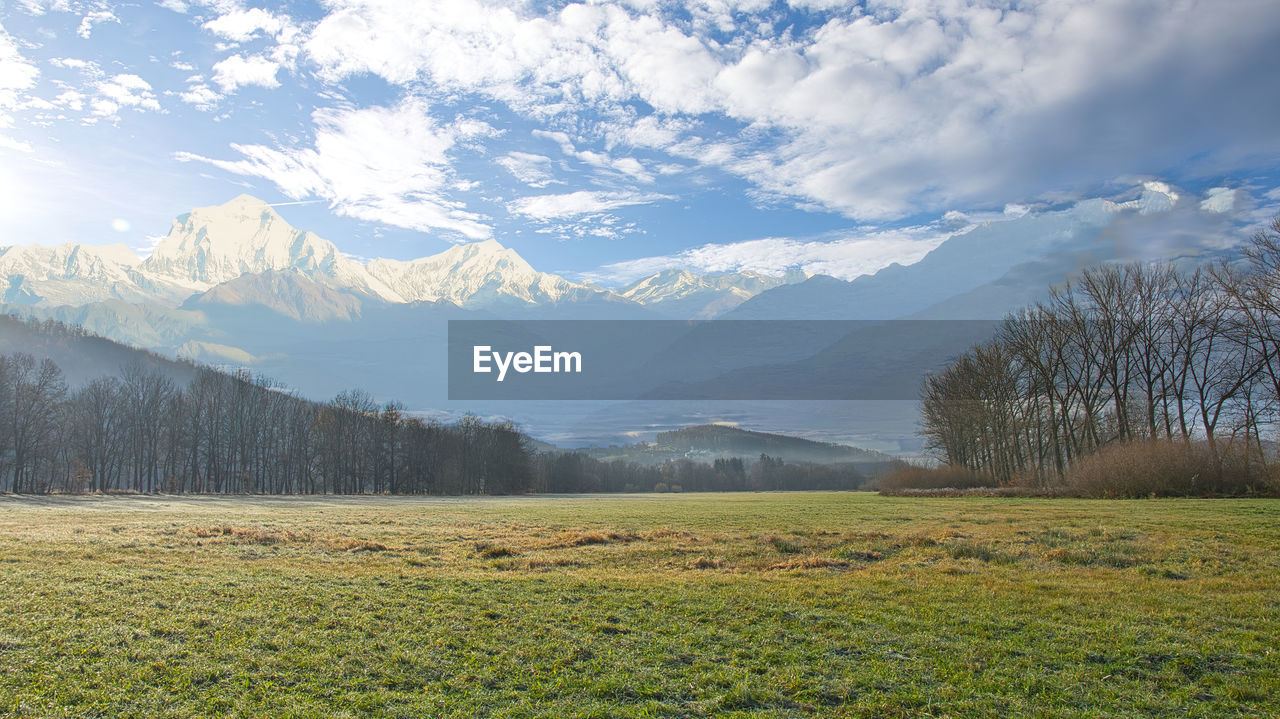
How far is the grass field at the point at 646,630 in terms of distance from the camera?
27.8 ft

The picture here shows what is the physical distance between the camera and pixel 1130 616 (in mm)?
12516

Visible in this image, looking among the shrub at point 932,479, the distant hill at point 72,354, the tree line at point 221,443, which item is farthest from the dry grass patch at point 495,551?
the distant hill at point 72,354

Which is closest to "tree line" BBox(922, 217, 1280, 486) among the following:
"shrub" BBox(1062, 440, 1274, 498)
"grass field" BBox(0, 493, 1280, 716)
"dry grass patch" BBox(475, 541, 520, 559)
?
"shrub" BBox(1062, 440, 1274, 498)

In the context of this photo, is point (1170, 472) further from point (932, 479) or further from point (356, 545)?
point (356, 545)

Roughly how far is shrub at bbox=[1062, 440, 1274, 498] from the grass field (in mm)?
24628

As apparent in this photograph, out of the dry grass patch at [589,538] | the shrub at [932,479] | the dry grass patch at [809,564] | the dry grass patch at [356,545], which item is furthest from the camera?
the shrub at [932,479]

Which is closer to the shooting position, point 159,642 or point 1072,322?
point 159,642

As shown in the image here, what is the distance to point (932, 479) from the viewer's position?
78.4m

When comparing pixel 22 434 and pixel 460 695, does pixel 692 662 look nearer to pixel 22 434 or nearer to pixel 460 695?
pixel 460 695

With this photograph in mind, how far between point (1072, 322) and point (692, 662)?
6379cm

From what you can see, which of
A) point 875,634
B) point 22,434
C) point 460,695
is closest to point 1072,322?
point 875,634

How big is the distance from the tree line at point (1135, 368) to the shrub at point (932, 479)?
220 cm

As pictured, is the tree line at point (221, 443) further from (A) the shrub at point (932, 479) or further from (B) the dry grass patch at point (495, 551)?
(A) the shrub at point (932, 479)

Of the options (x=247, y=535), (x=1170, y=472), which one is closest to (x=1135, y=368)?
(x=1170, y=472)
